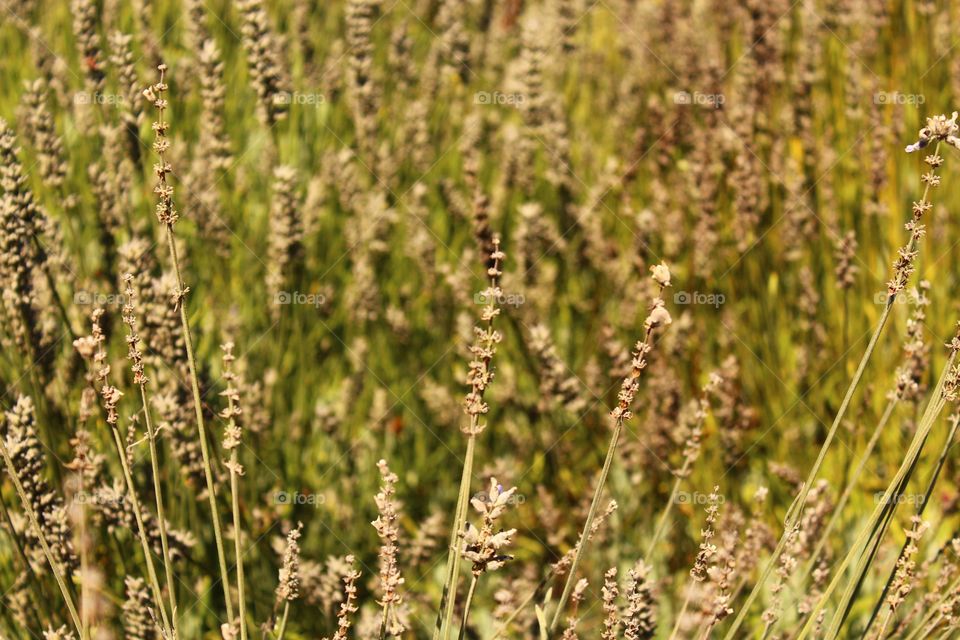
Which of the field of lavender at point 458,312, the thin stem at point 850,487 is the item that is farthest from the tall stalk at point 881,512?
the field of lavender at point 458,312

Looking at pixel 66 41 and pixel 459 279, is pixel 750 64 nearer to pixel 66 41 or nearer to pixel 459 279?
pixel 459 279

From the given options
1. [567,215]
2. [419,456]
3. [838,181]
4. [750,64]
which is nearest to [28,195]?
[419,456]

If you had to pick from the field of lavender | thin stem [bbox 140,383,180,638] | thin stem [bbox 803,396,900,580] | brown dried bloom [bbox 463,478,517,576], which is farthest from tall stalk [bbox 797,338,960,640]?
thin stem [bbox 140,383,180,638]

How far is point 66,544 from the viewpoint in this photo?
162 cm

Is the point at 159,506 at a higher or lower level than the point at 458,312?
higher

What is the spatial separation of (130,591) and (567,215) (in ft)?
5.34

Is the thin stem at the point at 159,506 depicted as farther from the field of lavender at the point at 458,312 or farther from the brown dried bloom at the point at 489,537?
the brown dried bloom at the point at 489,537

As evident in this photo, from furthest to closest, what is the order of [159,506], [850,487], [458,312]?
[458,312] < [850,487] < [159,506]

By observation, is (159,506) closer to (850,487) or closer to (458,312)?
(850,487)

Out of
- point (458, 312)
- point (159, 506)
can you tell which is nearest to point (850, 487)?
point (159, 506)

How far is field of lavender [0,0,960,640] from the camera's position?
1896 mm

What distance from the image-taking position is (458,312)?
111 inches

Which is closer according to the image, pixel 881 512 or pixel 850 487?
pixel 881 512

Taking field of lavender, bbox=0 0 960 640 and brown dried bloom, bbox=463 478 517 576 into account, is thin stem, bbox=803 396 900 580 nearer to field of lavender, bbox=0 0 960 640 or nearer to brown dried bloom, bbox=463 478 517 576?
field of lavender, bbox=0 0 960 640
